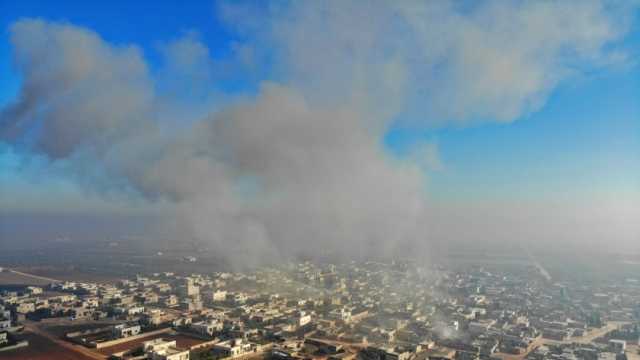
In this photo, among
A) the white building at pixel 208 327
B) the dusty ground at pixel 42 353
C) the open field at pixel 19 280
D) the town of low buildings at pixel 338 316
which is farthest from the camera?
the open field at pixel 19 280

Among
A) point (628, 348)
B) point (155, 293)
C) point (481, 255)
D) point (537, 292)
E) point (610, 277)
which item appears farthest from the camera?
point (481, 255)

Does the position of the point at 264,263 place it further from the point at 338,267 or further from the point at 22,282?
the point at 22,282

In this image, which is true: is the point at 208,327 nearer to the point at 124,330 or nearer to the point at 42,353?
the point at 124,330

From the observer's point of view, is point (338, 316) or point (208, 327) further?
point (338, 316)

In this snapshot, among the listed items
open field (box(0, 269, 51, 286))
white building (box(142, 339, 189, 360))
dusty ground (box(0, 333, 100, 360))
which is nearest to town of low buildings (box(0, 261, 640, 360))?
white building (box(142, 339, 189, 360))

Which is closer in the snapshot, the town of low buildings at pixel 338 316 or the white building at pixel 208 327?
the town of low buildings at pixel 338 316

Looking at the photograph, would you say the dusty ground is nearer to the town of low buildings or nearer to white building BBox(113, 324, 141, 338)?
the town of low buildings

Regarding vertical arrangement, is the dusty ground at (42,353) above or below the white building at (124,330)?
below

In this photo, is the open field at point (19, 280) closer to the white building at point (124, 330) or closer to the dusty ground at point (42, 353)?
the white building at point (124, 330)

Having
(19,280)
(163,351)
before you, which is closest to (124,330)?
(163,351)

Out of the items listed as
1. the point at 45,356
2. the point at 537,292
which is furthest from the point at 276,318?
the point at 537,292

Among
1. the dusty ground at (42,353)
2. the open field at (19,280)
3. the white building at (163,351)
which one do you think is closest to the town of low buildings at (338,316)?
the white building at (163,351)
